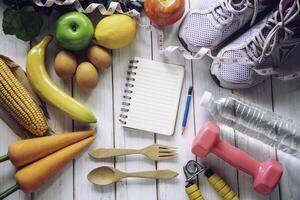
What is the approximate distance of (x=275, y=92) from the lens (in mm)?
936

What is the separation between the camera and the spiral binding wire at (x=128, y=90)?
0.92 metres

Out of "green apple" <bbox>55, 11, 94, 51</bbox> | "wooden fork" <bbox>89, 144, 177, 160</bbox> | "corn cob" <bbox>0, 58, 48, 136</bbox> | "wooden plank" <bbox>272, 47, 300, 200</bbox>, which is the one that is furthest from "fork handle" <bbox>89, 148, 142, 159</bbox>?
"wooden plank" <bbox>272, 47, 300, 200</bbox>

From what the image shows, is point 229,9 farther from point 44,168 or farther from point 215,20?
point 44,168

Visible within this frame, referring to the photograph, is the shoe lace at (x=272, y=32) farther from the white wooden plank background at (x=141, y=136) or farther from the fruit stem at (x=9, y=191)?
the fruit stem at (x=9, y=191)

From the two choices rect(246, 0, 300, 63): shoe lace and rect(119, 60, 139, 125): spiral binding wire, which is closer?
rect(246, 0, 300, 63): shoe lace

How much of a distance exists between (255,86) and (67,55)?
403mm

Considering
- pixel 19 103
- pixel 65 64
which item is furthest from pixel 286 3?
pixel 19 103

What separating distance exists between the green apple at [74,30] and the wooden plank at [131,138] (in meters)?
0.10

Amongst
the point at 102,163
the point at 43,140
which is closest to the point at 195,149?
the point at 102,163

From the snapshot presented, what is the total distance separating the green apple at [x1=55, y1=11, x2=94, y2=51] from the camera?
84 centimetres

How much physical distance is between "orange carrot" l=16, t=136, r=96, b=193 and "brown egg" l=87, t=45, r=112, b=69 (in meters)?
0.17

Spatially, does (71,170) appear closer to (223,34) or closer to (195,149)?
(195,149)

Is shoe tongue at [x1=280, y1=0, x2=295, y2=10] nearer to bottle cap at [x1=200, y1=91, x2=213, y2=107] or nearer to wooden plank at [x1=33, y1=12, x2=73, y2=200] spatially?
bottle cap at [x1=200, y1=91, x2=213, y2=107]

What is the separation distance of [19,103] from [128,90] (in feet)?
0.74
